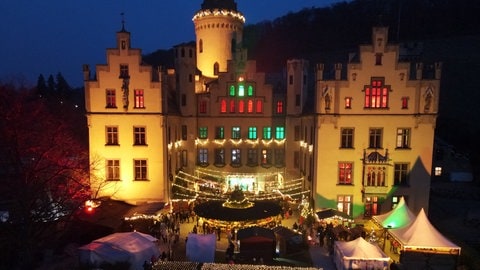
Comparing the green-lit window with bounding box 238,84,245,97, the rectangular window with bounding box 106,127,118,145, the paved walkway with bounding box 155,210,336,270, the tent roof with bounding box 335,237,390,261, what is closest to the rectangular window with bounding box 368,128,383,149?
the paved walkway with bounding box 155,210,336,270

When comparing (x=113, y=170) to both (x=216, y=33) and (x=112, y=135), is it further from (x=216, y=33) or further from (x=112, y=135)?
(x=216, y=33)

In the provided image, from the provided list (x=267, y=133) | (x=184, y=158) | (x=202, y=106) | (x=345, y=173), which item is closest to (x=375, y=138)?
(x=345, y=173)

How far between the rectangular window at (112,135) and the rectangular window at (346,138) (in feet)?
69.6

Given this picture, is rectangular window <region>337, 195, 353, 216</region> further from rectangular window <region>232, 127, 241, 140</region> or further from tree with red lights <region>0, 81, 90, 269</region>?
tree with red lights <region>0, 81, 90, 269</region>

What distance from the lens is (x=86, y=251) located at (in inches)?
810

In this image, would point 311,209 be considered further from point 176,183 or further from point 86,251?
point 86,251

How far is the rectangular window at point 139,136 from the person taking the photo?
108 ft

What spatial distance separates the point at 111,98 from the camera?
107ft

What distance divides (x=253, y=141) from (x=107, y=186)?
17.0 m

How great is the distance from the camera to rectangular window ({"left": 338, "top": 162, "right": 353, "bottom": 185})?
31516 millimetres

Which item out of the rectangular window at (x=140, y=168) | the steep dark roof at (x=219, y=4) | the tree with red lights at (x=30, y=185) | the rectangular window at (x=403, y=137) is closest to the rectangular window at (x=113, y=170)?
the rectangular window at (x=140, y=168)

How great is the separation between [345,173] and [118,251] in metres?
20.6

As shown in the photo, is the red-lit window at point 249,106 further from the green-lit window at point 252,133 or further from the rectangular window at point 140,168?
the rectangular window at point 140,168

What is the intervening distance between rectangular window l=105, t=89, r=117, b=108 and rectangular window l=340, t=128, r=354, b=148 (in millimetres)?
21448
